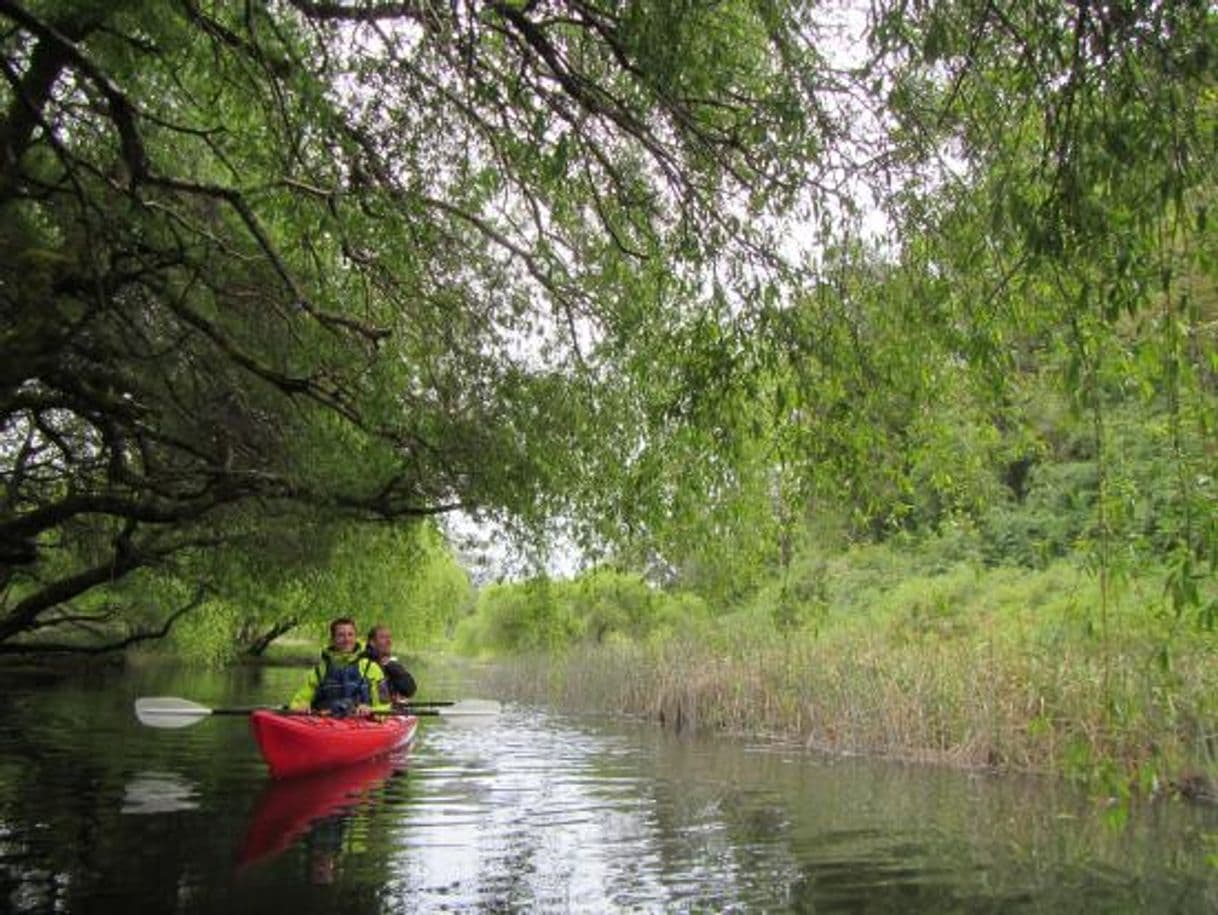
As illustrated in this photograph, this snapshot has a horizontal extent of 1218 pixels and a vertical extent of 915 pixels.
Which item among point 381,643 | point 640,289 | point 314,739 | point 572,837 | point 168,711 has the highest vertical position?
point 640,289

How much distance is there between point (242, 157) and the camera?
23.8 feet

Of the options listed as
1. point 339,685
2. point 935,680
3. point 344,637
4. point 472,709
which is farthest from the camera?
point 472,709

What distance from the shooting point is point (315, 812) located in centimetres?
976

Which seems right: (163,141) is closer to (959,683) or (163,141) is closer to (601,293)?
(601,293)

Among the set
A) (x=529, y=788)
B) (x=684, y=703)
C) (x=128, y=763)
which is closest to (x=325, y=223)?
(x=529, y=788)

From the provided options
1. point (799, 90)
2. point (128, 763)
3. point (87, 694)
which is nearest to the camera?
point (799, 90)

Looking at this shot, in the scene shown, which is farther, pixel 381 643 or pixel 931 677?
pixel 931 677

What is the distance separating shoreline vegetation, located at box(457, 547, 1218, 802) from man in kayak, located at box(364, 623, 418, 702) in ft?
5.86

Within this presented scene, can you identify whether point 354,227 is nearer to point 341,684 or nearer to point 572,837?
point 572,837

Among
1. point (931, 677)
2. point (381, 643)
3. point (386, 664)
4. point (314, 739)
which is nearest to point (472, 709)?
point (386, 664)

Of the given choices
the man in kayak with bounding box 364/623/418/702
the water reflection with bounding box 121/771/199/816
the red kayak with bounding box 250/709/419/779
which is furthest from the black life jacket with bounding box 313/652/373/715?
the water reflection with bounding box 121/771/199/816

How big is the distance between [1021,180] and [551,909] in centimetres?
495

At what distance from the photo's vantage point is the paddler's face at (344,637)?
1136 centimetres

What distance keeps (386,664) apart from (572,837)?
4.21m
